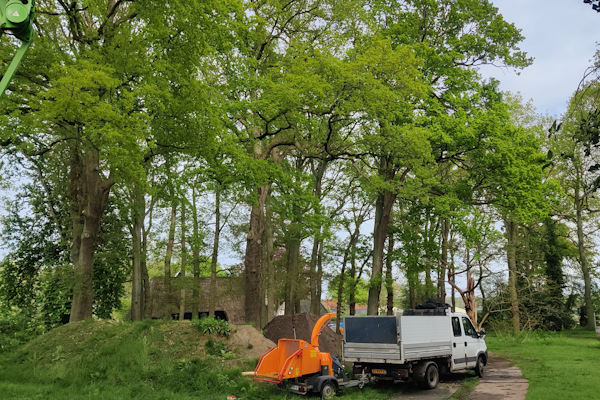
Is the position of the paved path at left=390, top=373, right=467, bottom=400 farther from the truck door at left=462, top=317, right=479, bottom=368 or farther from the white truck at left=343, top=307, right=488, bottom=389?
the truck door at left=462, top=317, right=479, bottom=368

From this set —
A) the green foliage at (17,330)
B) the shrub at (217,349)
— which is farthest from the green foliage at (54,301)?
the shrub at (217,349)

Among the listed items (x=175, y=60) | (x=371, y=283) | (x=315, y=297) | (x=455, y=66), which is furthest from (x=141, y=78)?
(x=315, y=297)

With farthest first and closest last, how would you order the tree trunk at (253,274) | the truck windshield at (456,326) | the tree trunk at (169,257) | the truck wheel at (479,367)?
the tree trunk at (169,257), the tree trunk at (253,274), the truck wheel at (479,367), the truck windshield at (456,326)

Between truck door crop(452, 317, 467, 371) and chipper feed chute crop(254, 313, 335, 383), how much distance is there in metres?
4.77

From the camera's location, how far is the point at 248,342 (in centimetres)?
1423

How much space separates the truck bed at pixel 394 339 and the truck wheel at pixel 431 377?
1.03ft

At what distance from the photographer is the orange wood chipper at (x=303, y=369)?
1075cm

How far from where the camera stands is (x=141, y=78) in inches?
563

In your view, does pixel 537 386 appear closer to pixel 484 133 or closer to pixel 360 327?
pixel 360 327

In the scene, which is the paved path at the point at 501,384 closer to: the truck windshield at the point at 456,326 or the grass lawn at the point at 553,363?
the grass lawn at the point at 553,363

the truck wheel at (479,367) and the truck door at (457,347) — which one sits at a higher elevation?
the truck door at (457,347)

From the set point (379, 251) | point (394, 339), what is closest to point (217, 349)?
point (394, 339)

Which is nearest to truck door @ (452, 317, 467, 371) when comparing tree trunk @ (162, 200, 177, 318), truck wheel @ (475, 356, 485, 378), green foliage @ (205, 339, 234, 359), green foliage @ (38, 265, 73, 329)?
truck wheel @ (475, 356, 485, 378)

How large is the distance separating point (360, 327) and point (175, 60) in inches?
395
